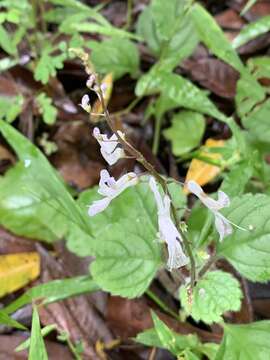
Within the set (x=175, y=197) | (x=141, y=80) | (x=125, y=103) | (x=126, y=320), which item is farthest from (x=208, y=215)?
(x=125, y=103)

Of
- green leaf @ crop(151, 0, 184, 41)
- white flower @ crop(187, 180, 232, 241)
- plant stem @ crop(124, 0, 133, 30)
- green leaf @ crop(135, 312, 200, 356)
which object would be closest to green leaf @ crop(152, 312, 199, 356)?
green leaf @ crop(135, 312, 200, 356)

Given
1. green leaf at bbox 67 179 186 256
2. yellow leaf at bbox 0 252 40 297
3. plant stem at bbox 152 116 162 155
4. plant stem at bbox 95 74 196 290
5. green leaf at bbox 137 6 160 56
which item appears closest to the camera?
plant stem at bbox 95 74 196 290

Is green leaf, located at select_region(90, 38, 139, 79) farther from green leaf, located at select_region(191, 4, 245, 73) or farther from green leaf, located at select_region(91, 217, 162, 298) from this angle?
green leaf, located at select_region(91, 217, 162, 298)

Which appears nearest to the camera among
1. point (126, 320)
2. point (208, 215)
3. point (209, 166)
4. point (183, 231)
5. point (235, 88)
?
point (183, 231)

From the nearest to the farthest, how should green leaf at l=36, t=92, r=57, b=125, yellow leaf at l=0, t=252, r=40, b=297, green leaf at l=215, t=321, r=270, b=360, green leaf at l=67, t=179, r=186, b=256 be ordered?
green leaf at l=215, t=321, r=270, b=360, green leaf at l=67, t=179, r=186, b=256, yellow leaf at l=0, t=252, r=40, b=297, green leaf at l=36, t=92, r=57, b=125

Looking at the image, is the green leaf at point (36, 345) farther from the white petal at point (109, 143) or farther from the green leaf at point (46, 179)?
the white petal at point (109, 143)

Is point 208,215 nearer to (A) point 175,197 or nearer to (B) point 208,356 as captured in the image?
(A) point 175,197
